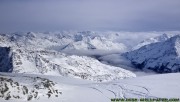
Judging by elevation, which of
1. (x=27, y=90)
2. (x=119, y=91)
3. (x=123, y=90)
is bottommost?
(x=119, y=91)

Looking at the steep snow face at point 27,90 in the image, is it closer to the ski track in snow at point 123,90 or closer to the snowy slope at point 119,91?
the snowy slope at point 119,91

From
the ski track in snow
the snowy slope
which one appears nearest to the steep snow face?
the snowy slope

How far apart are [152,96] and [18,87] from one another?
36.4m

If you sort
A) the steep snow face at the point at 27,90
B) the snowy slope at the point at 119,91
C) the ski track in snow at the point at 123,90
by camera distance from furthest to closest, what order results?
the ski track in snow at the point at 123,90
the snowy slope at the point at 119,91
the steep snow face at the point at 27,90

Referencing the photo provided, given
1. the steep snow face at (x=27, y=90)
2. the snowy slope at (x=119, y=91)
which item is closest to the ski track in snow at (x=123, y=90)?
the snowy slope at (x=119, y=91)

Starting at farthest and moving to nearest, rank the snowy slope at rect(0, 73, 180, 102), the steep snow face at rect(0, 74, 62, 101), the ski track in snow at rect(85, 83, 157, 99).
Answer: the ski track in snow at rect(85, 83, 157, 99), the snowy slope at rect(0, 73, 180, 102), the steep snow face at rect(0, 74, 62, 101)

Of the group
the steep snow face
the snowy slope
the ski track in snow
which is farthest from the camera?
the ski track in snow

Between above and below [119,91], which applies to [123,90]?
above

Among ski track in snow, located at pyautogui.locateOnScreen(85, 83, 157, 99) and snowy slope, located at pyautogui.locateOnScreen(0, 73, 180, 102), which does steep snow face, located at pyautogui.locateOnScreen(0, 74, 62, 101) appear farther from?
ski track in snow, located at pyautogui.locateOnScreen(85, 83, 157, 99)

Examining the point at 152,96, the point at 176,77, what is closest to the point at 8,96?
the point at 152,96

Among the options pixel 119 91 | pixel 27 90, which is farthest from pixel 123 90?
pixel 27 90

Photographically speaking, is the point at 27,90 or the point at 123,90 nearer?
the point at 27,90

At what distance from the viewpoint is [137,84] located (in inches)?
3834

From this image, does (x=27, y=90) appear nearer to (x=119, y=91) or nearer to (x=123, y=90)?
(x=119, y=91)
